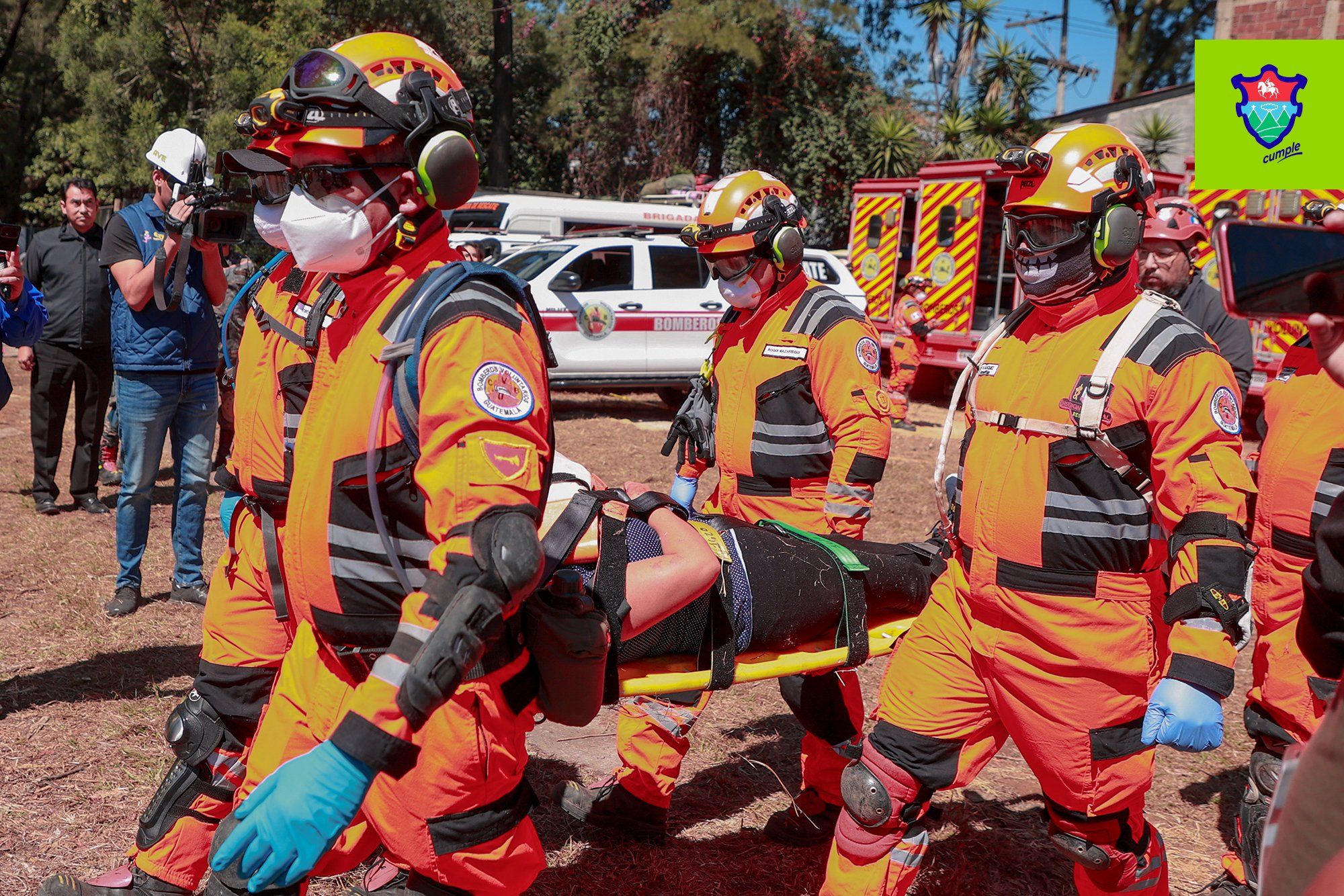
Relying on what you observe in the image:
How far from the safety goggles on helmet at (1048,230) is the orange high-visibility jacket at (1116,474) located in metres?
0.18

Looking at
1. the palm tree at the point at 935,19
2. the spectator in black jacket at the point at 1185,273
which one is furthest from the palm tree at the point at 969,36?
the spectator in black jacket at the point at 1185,273

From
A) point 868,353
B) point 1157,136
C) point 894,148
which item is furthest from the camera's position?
point 894,148

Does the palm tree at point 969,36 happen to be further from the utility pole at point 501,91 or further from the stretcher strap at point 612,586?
the stretcher strap at point 612,586

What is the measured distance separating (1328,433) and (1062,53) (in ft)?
114

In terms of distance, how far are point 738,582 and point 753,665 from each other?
0.26m

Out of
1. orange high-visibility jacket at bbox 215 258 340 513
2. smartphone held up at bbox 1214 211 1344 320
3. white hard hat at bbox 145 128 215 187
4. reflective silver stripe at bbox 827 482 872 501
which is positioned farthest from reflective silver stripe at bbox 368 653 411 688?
white hard hat at bbox 145 128 215 187

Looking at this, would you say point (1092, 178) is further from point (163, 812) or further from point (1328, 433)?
point (163, 812)

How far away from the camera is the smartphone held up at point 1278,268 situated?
4.56ft

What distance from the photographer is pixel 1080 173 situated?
10.4 ft

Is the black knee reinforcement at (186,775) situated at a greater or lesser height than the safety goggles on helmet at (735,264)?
lesser

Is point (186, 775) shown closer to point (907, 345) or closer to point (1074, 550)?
point (1074, 550)

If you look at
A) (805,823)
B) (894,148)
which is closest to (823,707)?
(805,823)

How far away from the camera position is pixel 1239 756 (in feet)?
17.3

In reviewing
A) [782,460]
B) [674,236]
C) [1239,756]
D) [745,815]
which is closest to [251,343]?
[782,460]
